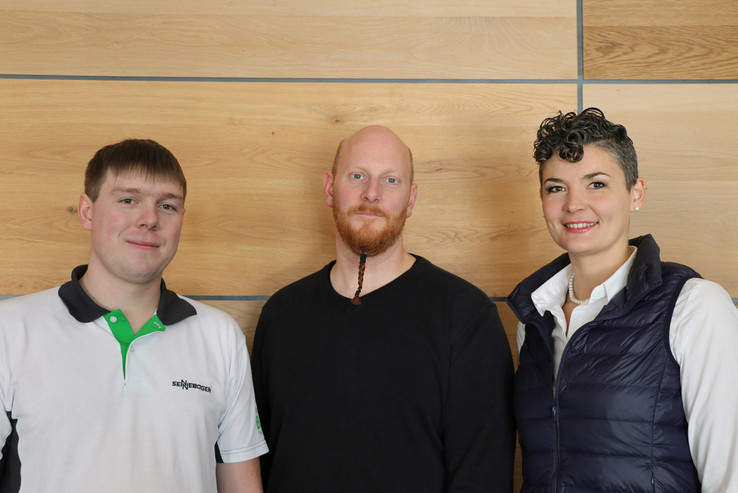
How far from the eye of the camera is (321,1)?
95.6 inches

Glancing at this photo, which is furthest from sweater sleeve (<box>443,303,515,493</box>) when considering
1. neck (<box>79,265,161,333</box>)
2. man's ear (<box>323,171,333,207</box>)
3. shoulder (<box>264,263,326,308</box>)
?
neck (<box>79,265,161,333</box>)

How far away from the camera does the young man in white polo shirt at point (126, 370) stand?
151cm

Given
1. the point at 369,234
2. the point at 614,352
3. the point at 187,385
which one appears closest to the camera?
the point at 614,352

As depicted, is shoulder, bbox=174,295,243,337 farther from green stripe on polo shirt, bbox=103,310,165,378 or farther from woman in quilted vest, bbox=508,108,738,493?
woman in quilted vest, bbox=508,108,738,493

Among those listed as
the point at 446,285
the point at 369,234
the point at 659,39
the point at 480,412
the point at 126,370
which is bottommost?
the point at 480,412

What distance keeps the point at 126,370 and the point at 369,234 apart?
738mm

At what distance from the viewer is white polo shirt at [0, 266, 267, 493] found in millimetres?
1499

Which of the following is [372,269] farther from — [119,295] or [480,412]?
[119,295]

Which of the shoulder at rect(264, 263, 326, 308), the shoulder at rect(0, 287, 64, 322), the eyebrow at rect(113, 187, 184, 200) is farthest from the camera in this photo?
the shoulder at rect(264, 263, 326, 308)

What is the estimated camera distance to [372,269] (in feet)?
6.56

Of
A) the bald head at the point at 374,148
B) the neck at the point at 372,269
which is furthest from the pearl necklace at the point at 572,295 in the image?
the bald head at the point at 374,148

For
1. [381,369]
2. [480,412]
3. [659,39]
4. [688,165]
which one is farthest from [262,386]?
[659,39]

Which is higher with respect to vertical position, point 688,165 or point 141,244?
point 688,165

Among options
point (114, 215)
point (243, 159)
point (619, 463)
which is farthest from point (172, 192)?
point (619, 463)
